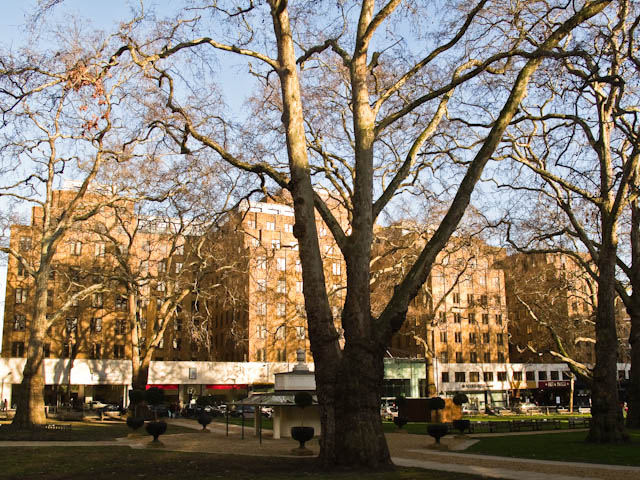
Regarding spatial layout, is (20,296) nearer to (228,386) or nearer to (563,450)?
(228,386)

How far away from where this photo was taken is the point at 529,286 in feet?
127

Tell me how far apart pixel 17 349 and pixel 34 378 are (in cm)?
4304

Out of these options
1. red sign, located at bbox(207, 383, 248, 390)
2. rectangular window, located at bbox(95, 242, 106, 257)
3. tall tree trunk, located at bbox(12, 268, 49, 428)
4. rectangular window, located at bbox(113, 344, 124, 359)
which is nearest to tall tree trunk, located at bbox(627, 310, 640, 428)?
tall tree trunk, located at bbox(12, 268, 49, 428)

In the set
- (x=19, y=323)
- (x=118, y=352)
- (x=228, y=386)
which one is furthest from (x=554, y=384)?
(x=19, y=323)

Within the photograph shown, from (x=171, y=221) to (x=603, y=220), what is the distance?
2137 centimetres

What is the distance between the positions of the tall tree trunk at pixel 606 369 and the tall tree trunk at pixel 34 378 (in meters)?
22.0

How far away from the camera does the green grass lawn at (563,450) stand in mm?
16275

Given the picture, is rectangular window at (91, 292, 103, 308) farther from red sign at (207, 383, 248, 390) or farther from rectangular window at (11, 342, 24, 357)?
red sign at (207, 383, 248, 390)

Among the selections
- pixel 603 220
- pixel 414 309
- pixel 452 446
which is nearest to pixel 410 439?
pixel 452 446

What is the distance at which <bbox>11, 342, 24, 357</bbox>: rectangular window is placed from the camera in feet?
212

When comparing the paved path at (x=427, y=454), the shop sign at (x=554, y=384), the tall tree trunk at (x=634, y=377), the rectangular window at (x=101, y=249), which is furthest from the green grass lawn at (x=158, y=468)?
the shop sign at (x=554, y=384)

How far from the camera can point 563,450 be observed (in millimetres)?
19016

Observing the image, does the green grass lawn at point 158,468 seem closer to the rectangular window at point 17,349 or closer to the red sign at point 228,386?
the red sign at point 228,386

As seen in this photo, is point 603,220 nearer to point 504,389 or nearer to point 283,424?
point 283,424
